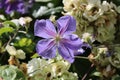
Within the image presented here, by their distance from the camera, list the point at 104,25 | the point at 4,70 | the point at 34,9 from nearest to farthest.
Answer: the point at 4,70, the point at 104,25, the point at 34,9

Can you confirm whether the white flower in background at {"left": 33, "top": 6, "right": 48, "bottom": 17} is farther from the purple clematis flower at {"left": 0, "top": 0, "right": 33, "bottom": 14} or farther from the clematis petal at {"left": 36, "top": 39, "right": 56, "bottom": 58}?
the clematis petal at {"left": 36, "top": 39, "right": 56, "bottom": 58}

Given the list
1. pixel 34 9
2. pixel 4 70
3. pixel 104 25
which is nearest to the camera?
pixel 4 70

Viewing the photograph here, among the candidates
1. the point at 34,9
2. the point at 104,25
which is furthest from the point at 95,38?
the point at 34,9

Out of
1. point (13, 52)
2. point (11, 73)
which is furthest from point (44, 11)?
point (11, 73)

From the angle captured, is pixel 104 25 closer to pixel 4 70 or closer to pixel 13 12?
pixel 4 70

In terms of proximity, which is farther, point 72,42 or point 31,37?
point 31,37

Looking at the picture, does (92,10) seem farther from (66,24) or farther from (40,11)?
(40,11)

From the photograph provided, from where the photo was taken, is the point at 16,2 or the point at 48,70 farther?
the point at 16,2

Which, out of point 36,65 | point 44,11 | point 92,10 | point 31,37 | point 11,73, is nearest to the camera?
point 11,73

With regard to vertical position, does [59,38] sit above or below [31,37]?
above
